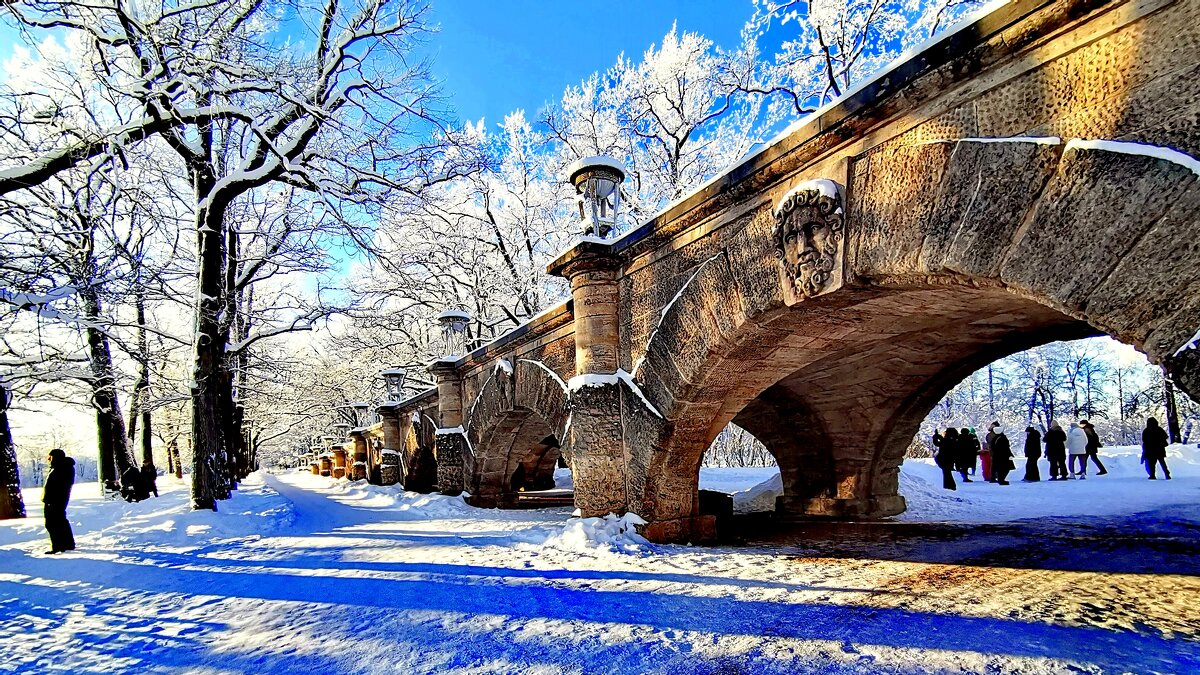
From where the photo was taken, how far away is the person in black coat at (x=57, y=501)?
7172mm

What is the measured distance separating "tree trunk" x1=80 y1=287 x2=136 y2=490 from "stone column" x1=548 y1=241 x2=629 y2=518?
8.33 m

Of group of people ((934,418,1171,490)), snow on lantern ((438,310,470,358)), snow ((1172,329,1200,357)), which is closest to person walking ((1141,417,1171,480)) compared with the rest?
group of people ((934,418,1171,490))

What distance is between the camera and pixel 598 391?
6734 mm

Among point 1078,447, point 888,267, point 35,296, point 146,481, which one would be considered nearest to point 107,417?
point 146,481

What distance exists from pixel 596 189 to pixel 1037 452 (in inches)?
448

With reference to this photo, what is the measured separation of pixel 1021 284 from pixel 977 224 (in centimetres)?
39

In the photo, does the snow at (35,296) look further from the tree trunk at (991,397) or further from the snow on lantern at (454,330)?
the tree trunk at (991,397)

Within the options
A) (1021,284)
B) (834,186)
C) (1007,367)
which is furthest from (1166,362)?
(1007,367)

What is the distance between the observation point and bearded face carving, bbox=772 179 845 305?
4051mm

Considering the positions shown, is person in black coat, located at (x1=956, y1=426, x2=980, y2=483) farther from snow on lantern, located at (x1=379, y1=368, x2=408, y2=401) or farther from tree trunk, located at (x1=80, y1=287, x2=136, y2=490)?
tree trunk, located at (x1=80, y1=287, x2=136, y2=490)

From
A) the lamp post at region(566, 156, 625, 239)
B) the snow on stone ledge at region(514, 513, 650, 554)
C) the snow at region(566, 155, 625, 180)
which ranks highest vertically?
the snow at region(566, 155, 625, 180)

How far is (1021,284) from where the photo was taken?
117 inches

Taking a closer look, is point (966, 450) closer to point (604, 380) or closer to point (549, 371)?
point (549, 371)

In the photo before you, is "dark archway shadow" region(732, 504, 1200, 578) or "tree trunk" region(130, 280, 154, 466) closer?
"dark archway shadow" region(732, 504, 1200, 578)
